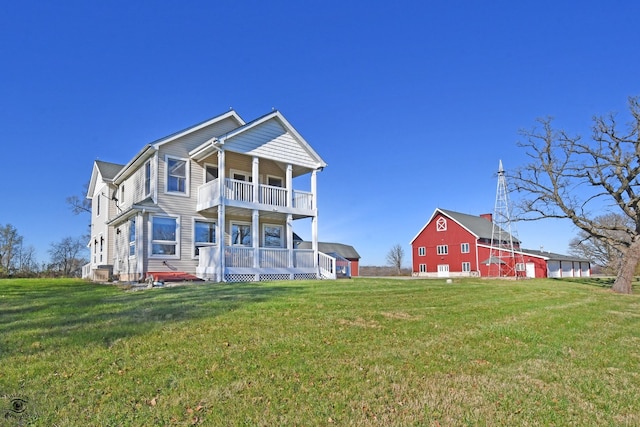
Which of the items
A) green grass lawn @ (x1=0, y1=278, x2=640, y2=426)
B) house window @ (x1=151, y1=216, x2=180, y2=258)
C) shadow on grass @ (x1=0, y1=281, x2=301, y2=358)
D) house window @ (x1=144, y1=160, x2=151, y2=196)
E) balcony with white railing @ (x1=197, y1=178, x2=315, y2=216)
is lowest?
green grass lawn @ (x1=0, y1=278, x2=640, y2=426)

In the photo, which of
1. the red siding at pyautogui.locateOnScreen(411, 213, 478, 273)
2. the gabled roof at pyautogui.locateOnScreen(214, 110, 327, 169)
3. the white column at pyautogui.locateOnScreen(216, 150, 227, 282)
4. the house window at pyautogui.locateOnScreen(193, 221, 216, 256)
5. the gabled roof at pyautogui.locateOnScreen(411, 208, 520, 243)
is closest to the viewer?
the white column at pyautogui.locateOnScreen(216, 150, 227, 282)

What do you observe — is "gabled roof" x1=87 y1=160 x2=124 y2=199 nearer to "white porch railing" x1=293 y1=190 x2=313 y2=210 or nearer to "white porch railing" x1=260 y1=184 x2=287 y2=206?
"white porch railing" x1=260 y1=184 x2=287 y2=206

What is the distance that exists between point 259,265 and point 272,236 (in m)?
3.41

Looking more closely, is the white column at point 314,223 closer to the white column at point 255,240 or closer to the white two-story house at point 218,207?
the white two-story house at point 218,207

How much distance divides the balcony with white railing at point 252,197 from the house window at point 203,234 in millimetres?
911

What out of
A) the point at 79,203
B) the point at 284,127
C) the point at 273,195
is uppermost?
the point at 284,127

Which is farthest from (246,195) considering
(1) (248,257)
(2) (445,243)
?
(2) (445,243)

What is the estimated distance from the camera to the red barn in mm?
42656

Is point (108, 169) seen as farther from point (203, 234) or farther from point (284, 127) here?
point (284, 127)

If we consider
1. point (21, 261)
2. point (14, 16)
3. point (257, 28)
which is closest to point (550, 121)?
point (257, 28)

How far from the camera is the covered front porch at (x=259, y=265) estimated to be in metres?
16.7

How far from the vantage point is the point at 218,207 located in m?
16.9

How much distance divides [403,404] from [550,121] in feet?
76.6

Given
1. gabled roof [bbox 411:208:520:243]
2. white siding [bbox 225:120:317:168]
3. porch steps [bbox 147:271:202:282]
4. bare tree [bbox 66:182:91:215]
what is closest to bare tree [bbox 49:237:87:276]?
bare tree [bbox 66:182:91:215]
